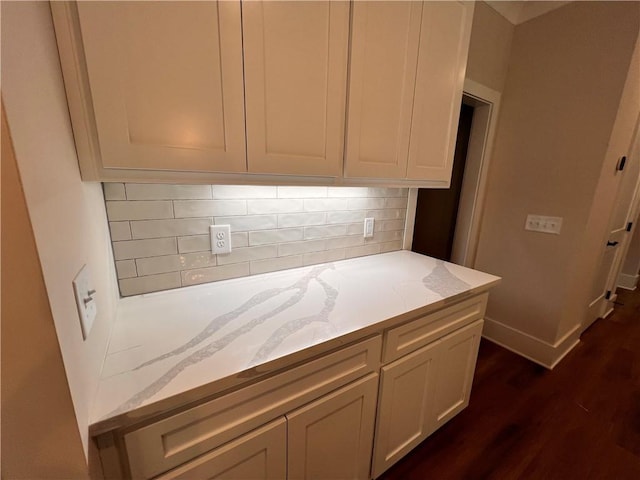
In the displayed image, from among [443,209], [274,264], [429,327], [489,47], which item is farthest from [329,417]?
[489,47]

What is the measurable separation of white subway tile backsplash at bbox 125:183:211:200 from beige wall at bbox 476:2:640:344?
2.29 m

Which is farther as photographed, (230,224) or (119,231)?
(230,224)

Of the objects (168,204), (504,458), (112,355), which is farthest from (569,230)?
(112,355)

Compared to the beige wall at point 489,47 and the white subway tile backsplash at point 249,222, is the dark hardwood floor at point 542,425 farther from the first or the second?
the beige wall at point 489,47

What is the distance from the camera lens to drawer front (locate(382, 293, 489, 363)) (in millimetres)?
1000

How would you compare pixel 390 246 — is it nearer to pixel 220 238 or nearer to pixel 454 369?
pixel 454 369

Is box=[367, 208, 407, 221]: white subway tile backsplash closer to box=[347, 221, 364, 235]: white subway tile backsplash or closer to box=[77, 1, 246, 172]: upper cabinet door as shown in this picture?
box=[347, 221, 364, 235]: white subway tile backsplash

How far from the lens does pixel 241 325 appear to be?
2.77 feet

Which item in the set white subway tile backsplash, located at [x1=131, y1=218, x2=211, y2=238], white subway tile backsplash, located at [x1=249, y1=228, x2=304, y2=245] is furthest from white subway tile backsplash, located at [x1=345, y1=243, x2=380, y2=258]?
white subway tile backsplash, located at [x1=131, y1=218, x2=211, y2=238]

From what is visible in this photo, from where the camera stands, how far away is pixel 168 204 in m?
0.98

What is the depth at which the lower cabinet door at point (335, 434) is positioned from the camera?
833 millimetres

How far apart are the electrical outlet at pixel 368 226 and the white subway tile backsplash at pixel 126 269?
1.15m

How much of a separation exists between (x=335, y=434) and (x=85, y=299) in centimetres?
89

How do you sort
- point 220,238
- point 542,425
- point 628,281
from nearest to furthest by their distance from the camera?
point 220,238, point 542,425, point 628,281
